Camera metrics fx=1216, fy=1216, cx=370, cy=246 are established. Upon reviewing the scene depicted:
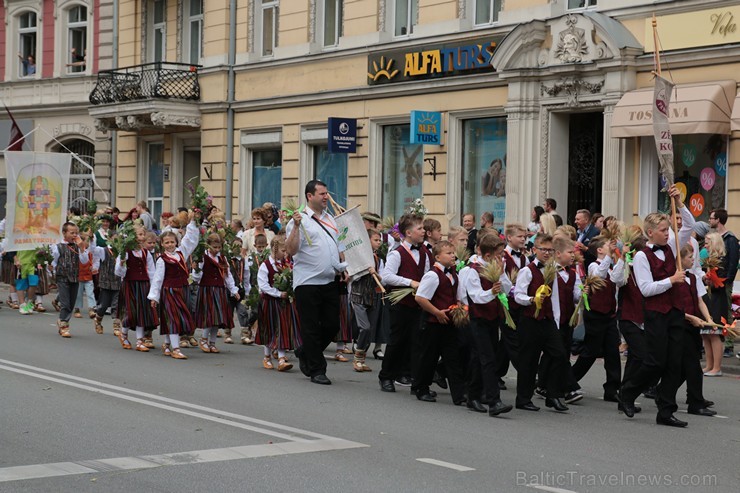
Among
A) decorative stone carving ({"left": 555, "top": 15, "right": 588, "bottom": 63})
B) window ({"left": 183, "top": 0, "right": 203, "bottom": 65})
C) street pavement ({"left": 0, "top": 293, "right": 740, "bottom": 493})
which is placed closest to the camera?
street pavement ({"left": 0, "top": 293, "right": 740, "bottom": 493})

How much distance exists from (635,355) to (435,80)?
42.3 feet

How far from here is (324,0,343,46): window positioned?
25641 millimetres

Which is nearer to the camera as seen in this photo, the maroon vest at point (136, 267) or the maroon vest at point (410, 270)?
the maroon vest at point (410, 270)

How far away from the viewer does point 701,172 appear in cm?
1881

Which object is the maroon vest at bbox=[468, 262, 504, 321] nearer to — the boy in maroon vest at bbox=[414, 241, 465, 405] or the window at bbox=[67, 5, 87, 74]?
the boy in maroon vest at bbox=[414, 241, 465, 405]

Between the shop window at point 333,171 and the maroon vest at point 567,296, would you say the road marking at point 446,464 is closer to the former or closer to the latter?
the maroon vest at point 567,296

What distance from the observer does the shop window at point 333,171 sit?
1013 inches

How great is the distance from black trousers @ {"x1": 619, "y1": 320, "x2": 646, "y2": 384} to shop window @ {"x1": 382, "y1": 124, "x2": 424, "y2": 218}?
13.0m

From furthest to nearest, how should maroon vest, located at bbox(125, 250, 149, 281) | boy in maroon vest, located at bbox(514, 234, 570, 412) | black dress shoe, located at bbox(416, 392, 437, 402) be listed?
maroon vest, located at bbox(125, 250, 149, 281)
black dress shoe, located at bbox(416, 392, 437, 402)
boy in maroon vest, located at bbox(514, 234, 570, 412)

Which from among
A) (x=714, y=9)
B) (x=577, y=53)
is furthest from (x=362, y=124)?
(x=714, y=9)

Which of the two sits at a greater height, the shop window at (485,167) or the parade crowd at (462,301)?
the shop window at (485,167)

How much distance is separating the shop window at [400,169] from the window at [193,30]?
7.05 metres

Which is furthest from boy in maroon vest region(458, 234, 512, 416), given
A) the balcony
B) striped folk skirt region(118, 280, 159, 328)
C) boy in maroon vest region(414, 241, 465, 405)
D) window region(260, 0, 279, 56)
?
the balcony

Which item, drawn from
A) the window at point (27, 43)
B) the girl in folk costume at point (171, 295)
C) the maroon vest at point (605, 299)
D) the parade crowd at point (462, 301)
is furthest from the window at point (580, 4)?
the window at point (27, 43)
